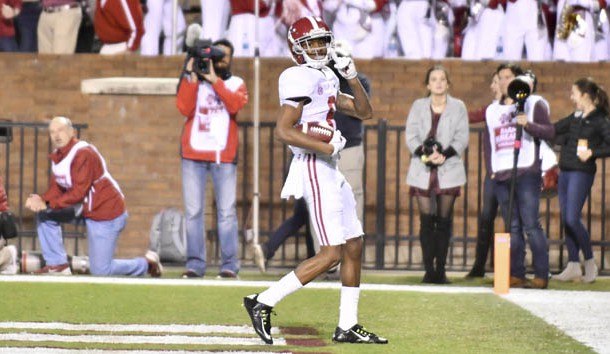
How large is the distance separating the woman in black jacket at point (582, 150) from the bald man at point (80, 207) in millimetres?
3952

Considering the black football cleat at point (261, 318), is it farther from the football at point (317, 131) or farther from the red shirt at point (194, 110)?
the red shirt at point (194, 110)

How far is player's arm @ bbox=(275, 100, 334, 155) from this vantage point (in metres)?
10.3

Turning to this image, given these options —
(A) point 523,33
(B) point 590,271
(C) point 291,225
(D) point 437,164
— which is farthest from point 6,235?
(A) point 523,33

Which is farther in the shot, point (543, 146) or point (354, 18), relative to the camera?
point (354, 18)

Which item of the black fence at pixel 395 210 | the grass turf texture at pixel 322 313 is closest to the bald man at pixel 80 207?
the grass turf texture at pixel 322 313

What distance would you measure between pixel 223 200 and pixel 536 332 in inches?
204

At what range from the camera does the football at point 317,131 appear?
412 inches

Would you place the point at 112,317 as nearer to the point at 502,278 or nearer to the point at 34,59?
the point at 502,278

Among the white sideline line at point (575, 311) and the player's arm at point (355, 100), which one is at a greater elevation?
the player's arm at point (355, 100)

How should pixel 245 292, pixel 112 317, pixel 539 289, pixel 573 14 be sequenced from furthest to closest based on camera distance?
pixel 573 14, pixel 539 289, pixel 245 292, pixel 112 317

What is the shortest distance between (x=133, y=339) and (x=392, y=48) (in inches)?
401

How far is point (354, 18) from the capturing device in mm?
19719

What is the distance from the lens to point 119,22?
Answer: 1998cm

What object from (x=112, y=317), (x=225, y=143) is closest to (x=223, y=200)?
(x=225, y=143)
